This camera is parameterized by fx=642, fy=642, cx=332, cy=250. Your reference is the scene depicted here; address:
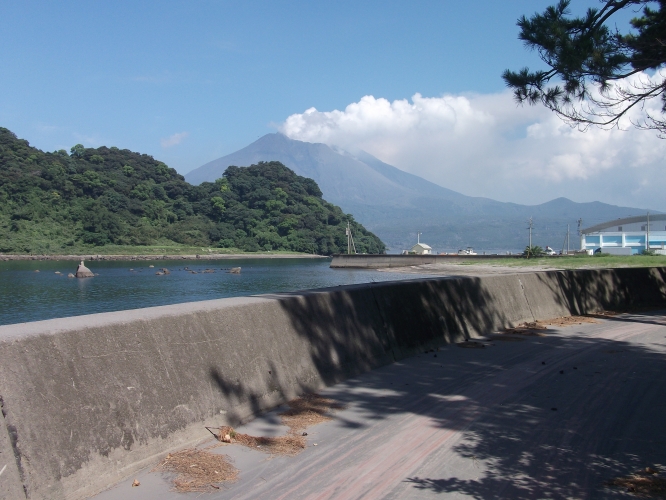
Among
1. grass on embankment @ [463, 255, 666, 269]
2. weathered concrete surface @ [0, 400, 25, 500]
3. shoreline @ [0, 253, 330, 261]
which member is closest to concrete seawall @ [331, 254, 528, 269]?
grass on embankment @ [463, 255, 666, 269]

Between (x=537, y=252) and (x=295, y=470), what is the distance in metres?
83.3

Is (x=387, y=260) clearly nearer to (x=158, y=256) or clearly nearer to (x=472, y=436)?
(x=158, y=256)

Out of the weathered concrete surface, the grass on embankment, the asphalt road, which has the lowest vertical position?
the asphalt road

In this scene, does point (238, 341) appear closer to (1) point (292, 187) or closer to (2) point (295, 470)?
(2) point (295, 470)

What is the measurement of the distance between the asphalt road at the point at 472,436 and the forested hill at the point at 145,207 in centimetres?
11311

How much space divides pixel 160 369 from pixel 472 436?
2.97m

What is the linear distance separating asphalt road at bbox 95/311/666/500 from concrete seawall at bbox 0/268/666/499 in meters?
0.28

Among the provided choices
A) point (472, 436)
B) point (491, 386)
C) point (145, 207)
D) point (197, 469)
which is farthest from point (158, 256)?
point (197, 469)

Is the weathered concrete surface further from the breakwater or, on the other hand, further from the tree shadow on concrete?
the breakwater

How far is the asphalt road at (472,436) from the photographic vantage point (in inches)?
193

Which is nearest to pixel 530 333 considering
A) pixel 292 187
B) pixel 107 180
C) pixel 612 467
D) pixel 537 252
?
pixel 612 467

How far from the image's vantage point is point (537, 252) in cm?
8400

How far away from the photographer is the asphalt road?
4.91 meters

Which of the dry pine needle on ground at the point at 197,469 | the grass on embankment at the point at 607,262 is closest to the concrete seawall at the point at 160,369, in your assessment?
the dry pine needle on ground at the point at 197,469
